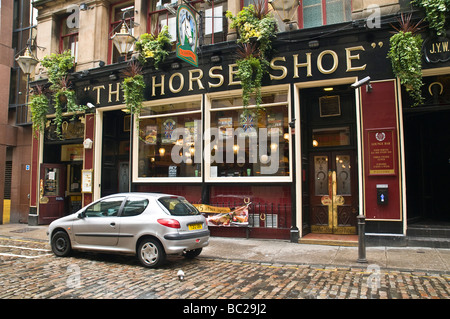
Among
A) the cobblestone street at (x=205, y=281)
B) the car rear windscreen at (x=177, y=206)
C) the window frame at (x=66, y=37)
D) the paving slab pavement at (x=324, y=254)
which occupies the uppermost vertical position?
the window frame at (x=66, y=37)

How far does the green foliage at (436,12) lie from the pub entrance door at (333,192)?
4.02 meters

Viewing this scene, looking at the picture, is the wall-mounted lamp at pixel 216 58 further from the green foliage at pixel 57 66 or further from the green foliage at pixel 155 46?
the green foliage at pixel 57 66

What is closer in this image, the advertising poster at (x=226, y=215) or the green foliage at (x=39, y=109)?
the advertising poster at (x=226, y=215)

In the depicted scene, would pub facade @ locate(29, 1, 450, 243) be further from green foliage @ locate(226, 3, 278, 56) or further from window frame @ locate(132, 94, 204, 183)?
green foliage @ locate(226, 3, 278, 56)

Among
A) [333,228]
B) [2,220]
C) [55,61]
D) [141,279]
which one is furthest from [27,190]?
[333,228]

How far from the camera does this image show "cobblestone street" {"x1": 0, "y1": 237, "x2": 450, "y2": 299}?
18.3 ft

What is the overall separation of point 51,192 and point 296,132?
435 inches

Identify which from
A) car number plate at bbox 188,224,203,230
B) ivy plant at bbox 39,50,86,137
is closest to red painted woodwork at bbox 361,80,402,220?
car number plate at bbox 188,224,203,230

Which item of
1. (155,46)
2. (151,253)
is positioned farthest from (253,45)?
(151,253)

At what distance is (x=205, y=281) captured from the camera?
636cm

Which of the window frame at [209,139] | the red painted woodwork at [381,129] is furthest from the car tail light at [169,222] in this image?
the red painted woodwork at [381,129]

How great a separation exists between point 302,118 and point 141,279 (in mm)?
7052

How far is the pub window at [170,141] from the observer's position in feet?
39.5

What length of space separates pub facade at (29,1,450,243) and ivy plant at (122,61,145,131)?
330 mm
